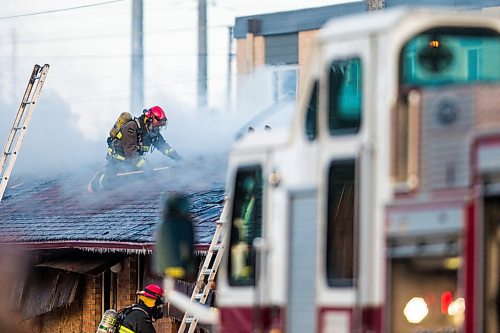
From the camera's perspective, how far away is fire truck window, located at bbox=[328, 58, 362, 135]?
797 centimetres

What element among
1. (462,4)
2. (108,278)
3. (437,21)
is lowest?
(108,278)

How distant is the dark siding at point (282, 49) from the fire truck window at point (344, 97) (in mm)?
25096

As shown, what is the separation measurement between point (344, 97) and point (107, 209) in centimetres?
1027

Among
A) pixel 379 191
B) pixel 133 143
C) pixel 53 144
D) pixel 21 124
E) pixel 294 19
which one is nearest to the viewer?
pixel 379 191

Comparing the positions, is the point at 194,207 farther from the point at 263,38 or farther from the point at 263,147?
the point at 263,38

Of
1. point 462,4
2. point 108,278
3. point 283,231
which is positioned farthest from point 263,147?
point 462,4

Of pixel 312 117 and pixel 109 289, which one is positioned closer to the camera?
pixel 312 117

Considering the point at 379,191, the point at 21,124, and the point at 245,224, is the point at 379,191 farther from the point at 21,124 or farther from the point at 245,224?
the point at 21,124

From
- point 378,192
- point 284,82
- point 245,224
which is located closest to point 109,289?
point 284,82

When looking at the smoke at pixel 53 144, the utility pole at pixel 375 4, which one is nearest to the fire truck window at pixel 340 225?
the utility pole at pixel 375 4

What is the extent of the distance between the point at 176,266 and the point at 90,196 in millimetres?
11726

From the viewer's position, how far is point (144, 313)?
557 inches

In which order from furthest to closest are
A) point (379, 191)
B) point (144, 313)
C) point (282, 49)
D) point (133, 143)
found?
point (282, 49), point (133, 143), point (144, 313), point (379, 191)

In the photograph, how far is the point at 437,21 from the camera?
7.73 metres
